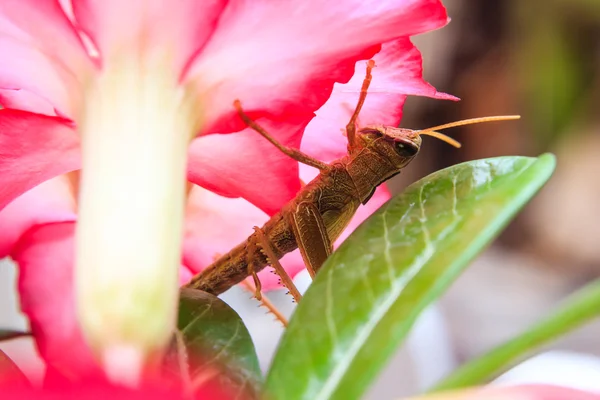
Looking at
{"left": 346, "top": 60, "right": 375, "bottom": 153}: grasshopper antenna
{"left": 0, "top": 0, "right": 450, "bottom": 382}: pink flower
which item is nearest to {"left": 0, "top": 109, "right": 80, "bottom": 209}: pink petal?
{"left": 0, "top": 0, "right": 450, "bottom": 382}: pink flower

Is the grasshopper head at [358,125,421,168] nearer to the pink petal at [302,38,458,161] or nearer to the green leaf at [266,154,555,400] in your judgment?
the pink petal at [302,38,458,161]

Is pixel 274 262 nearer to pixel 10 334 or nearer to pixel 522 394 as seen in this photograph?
pixel 10 334

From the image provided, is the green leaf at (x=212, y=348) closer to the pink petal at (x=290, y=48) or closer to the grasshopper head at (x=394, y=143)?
the pink petal at (x=290, y=48)

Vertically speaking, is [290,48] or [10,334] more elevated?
[290,48]

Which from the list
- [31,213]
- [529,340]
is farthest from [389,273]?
[31,213]

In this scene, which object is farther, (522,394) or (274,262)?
(274,262)

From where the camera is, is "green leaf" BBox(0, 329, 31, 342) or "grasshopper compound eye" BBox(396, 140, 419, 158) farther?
"grasshopper compound eye" BBox(396, 140, 419, 158)

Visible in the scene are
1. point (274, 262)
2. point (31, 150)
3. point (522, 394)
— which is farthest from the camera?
point (274, 262)
